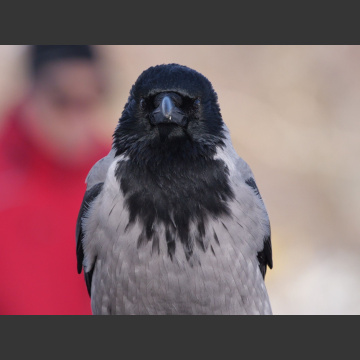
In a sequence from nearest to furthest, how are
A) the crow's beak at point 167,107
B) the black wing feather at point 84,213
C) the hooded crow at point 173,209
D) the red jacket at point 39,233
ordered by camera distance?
the crow's beak at point 167,107 < the hooded crow at point 173,209 < the black wing feather at point 84,213 < the red jacket at point 39,233

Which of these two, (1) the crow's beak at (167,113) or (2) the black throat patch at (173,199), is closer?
(1) the crow's beak at (167,113)

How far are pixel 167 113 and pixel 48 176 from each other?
143 centimetres

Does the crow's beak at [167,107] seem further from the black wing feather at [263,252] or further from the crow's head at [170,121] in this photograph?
the black wing feather at [263,252]

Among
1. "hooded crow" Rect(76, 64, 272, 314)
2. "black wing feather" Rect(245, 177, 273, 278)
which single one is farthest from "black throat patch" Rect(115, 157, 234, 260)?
"black wing feather" Rect(245, 177, 273, 278)

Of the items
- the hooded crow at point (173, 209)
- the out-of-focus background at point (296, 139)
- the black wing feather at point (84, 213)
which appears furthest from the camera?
the out-of-focus background at point (296, 139)

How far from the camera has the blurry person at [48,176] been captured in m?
3.00

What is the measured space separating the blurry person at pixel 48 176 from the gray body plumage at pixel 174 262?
781 mm

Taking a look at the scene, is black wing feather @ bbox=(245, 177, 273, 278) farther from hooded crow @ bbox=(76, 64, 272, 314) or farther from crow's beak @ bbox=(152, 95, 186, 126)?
crow's beak @ bbox=(152, 95, 186, 126)

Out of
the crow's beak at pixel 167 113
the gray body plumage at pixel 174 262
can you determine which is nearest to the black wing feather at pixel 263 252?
the gray body plumage at pixel 174 262

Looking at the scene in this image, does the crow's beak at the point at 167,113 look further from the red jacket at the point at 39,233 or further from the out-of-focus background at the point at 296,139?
the out-of-focus background at the point at 296,139

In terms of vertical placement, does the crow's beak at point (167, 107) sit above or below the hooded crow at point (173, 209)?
above

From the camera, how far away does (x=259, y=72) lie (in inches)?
156

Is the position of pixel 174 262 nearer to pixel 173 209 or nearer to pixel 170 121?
pixel 173 209

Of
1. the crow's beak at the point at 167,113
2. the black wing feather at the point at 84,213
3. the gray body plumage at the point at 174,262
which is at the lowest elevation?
the gray body plumage at the point at 174,262
